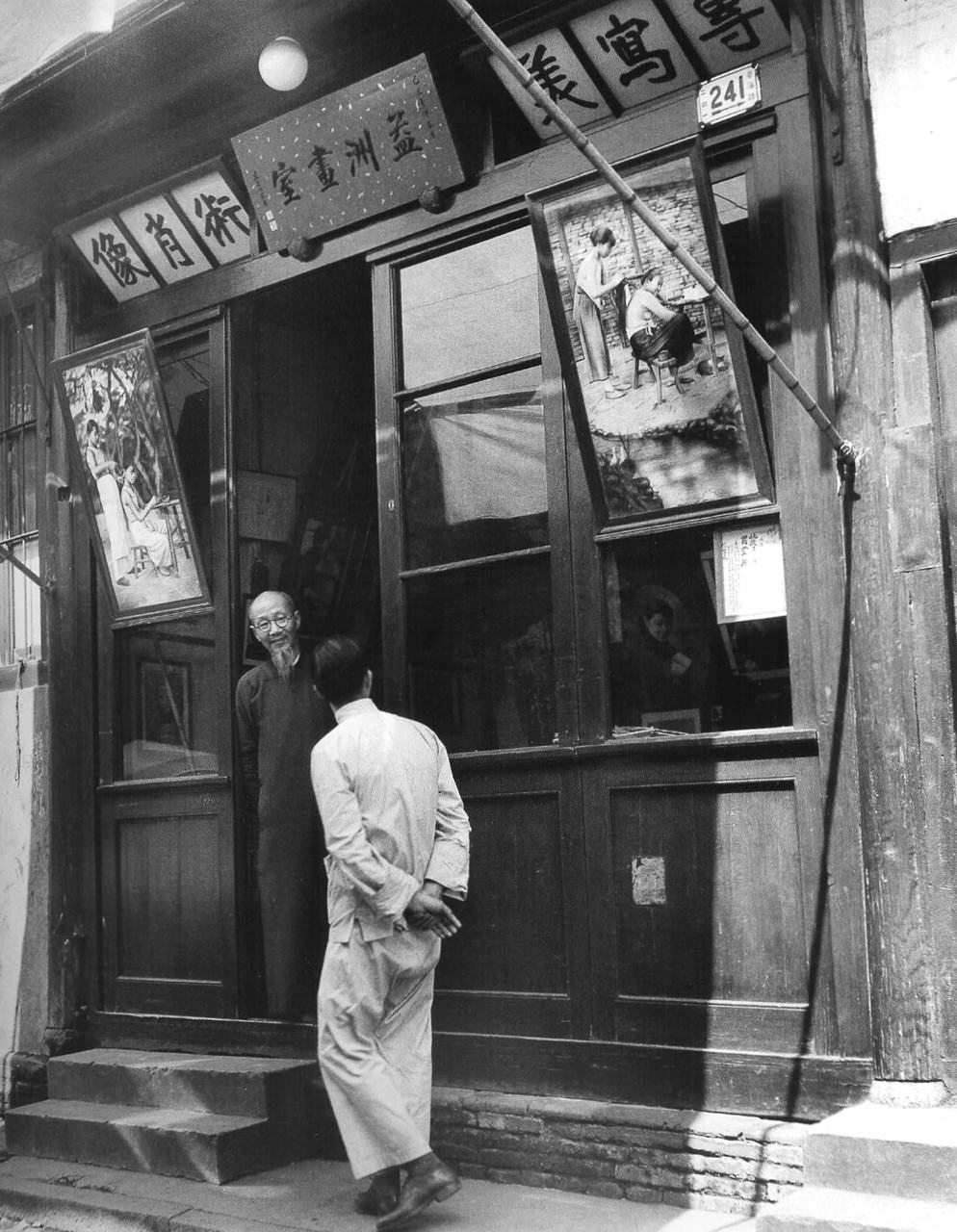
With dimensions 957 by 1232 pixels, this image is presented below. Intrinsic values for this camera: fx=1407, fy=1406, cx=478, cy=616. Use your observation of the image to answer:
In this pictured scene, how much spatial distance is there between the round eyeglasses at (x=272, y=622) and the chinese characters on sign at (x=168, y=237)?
1981 mm

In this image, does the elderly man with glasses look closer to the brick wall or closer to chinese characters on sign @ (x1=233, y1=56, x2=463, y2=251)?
the brick wall

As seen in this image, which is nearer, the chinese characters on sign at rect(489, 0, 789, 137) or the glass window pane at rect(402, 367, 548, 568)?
the chinese characters on sign at rect(489, 0, 789, 137)

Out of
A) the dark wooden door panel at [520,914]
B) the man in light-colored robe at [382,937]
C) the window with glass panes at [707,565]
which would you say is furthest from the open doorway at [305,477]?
the window with glass panes at [707,565]

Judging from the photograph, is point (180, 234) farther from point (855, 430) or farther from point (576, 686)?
point (855, 430)

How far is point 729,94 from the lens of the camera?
18.4 feet

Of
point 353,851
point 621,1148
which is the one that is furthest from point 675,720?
point 621,1148

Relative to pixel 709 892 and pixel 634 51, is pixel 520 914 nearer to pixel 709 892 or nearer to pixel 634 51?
pixel 709 892

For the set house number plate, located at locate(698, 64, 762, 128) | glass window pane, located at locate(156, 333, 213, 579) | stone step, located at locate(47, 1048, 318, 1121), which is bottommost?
stone step, located at locate(47, 1048, 318, 1121)

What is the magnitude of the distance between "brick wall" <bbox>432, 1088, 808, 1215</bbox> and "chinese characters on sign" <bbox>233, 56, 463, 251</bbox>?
4.06 meters

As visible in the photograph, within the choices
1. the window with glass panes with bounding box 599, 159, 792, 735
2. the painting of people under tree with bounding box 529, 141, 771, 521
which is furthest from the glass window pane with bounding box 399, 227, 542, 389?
the window with glass panes with bounding box 599, 159, 792, 735

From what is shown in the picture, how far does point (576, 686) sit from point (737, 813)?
891 millimetres

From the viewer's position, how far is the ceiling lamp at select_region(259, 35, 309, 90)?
6.25 m

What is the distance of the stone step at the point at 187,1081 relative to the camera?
6.38 meters

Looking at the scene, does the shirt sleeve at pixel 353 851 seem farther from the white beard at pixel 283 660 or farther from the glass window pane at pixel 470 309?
the glass window pane at pixel 470 309
